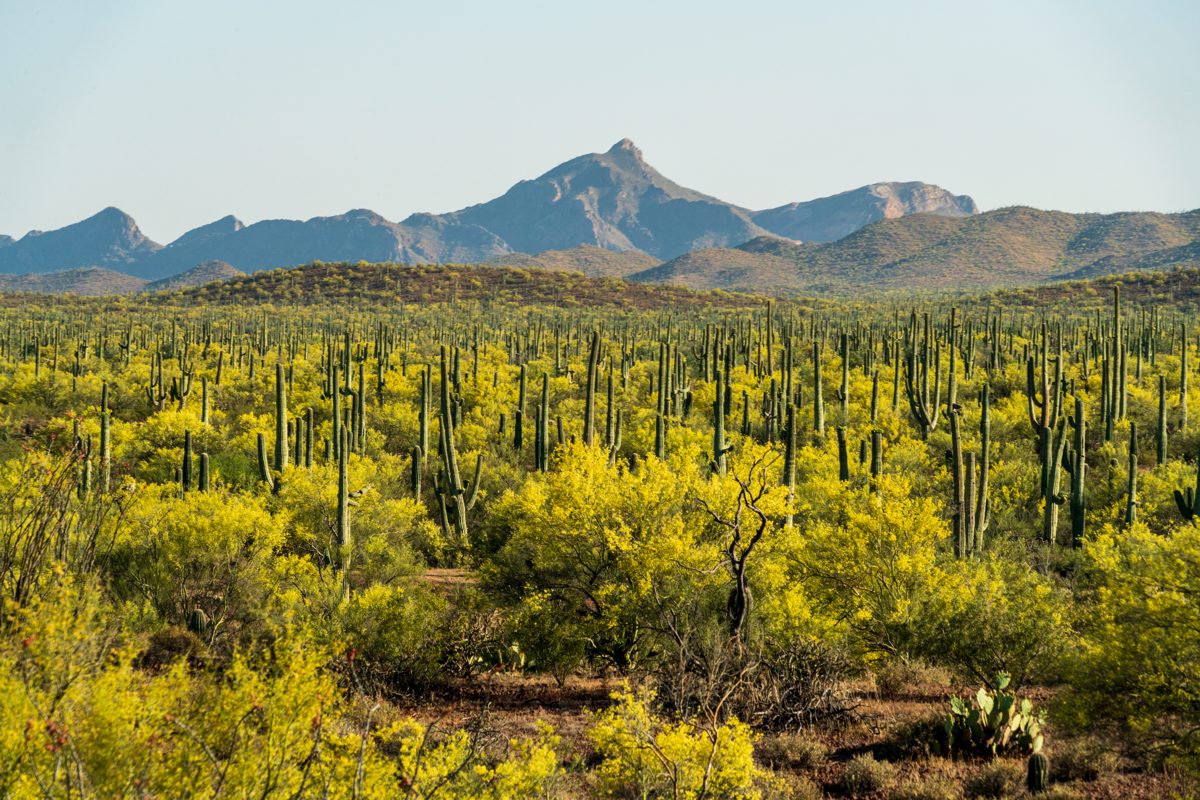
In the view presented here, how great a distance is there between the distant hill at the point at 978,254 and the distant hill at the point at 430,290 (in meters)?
56.4

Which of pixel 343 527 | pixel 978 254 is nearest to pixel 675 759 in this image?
pixel 343 527

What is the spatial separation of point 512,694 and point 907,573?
686 centimetres

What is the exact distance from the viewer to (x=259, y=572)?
59.2ft

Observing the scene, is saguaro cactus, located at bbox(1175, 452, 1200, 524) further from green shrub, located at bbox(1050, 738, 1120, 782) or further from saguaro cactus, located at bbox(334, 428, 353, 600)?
saguaro cactus, located at bbox(334, 428, 353, 600)

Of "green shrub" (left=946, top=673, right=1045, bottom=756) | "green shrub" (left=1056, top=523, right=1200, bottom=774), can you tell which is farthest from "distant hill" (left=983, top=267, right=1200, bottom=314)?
"green shrub" (left=1056, top=523, right=1200, bottom=774)

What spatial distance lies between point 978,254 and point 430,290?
10892cm

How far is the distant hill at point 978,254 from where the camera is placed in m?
157

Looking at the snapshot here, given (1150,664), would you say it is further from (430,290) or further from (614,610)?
(430,290)

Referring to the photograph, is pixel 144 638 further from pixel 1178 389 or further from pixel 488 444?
pixel 1178 389

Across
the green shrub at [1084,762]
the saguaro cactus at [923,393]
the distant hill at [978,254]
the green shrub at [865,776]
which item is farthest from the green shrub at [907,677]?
the distant hill at [978,254]

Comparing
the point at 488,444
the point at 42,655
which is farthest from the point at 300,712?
the point at 488,444

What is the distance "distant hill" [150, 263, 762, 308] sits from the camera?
103 metres

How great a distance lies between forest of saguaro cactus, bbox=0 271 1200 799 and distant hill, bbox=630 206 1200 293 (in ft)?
441

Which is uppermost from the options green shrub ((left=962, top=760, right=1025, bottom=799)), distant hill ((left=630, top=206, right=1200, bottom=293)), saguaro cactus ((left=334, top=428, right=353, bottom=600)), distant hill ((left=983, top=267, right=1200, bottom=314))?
distant hill ((left=630, top=206, right=1200, bottom=293))
